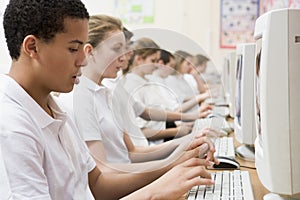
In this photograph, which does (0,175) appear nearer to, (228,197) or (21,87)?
(21,87)

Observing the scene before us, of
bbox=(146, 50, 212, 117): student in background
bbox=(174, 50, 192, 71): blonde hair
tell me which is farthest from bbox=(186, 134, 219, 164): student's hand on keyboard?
bbox=(174, 50, 192, 71): blonde hair

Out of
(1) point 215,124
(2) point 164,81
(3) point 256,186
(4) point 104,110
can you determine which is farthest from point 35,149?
(2) point 164,81

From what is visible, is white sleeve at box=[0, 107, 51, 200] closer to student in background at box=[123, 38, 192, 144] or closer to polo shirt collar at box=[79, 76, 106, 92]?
polo shirt collar at box=[79, 76, 106, 92]

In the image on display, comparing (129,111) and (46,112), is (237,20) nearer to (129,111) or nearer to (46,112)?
(129,111)

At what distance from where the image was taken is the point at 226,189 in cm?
94

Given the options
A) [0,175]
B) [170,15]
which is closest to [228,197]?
[0,175]

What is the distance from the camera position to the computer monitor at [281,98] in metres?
0.74

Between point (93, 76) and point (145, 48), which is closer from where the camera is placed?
point (93, 76)

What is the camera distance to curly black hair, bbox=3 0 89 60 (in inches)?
29.6

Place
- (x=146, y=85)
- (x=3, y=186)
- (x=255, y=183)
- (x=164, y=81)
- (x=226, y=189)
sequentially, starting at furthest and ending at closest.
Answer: (x=164, y=81) → (x=146, y=85) → (x=255, y=183) → (x=226, y=189) → (x=3, y=186)

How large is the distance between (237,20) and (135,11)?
3.34 feet

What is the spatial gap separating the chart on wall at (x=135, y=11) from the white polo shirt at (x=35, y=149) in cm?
320

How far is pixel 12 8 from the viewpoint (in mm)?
761

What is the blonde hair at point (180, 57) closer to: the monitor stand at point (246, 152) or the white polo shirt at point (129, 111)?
the white polo shirt at point (129, 111)
